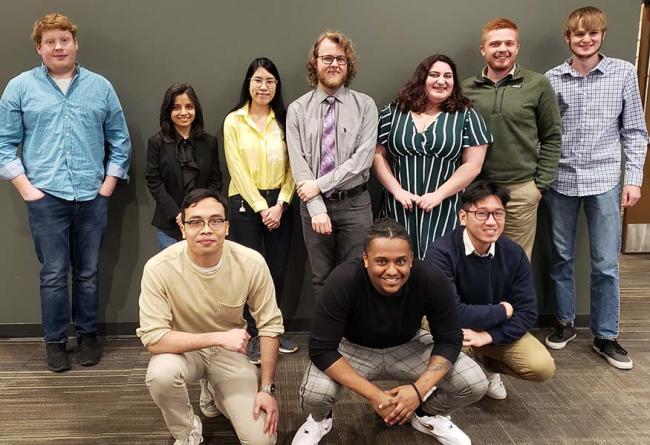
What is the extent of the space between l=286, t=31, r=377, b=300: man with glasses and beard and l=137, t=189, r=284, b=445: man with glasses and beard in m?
0.60

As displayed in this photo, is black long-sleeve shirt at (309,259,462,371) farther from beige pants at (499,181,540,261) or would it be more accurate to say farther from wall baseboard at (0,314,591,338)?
wall baseboard at (0,314,591,338)

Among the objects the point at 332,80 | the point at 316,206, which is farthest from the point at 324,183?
the point at 332,80

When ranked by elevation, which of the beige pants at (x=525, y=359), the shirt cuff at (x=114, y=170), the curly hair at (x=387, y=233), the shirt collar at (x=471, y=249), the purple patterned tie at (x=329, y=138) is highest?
the purple patterned tie at (x=329, y=138)

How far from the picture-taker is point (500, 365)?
2309 mm

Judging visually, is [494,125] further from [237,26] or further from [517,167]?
[237,26]

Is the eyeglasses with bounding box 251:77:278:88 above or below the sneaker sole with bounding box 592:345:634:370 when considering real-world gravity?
above

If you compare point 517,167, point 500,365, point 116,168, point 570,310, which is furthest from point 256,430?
point 570,310

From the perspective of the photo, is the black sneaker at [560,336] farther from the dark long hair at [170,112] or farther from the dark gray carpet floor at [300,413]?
the dark long hair at [170,112]

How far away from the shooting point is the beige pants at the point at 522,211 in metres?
2.74

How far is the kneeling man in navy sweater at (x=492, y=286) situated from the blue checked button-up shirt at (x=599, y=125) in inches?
30.4

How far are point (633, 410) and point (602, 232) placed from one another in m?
0.84

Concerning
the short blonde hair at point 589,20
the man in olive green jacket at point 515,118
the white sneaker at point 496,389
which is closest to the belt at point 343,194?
the man in olive green jacket at point 515,118

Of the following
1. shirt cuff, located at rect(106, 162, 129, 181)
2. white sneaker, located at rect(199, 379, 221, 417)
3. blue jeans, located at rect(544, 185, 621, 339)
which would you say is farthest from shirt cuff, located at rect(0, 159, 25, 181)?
blue jeans, located at rect(544, 185, 621, 339)

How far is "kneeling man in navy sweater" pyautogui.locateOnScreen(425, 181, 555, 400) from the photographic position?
2.15m
